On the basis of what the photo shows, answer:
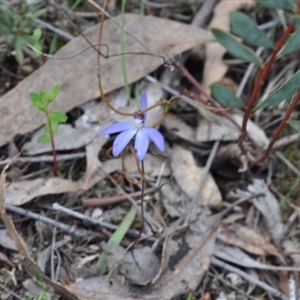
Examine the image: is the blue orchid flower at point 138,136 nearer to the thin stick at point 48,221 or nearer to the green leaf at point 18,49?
the thin stick at point 48,221

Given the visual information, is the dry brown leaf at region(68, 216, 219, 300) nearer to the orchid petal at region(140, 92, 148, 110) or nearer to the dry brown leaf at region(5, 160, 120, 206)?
the dry brown leaf at region(5, 160, 120, 206)

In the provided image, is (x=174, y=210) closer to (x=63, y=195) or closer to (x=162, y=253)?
(x=162, y=253)

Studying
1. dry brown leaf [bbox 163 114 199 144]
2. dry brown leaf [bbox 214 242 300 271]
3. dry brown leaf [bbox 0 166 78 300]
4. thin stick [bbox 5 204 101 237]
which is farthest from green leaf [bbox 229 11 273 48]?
dry brown leaf [bbox 0 166 78 300]

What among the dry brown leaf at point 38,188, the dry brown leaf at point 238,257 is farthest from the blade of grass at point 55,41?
the dry brown leaf at point 238,257

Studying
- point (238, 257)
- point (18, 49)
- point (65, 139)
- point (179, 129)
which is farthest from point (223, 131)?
point (18, 49)

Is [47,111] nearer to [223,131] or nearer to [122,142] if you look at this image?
[122,142]
